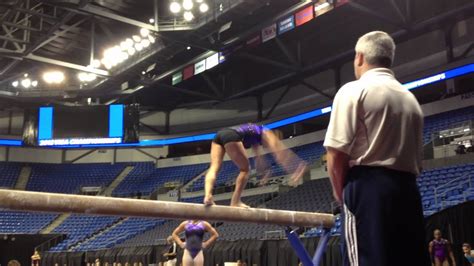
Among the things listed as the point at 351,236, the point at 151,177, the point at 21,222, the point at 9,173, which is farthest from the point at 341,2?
the point at 9,173

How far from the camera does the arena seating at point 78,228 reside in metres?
22.2

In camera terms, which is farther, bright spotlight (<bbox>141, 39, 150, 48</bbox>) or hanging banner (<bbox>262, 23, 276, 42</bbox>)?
bright spotlight (<bbox>141, 39, 150, 48</bbox>)

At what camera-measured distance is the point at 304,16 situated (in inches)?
603

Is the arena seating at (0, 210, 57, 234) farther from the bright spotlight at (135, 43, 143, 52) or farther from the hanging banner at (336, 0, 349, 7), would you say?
the hanging banner at (336, 0, 349, 7)

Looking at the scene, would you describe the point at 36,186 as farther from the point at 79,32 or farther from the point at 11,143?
the point at 79,32

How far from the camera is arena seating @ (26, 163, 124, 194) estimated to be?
1014 inches

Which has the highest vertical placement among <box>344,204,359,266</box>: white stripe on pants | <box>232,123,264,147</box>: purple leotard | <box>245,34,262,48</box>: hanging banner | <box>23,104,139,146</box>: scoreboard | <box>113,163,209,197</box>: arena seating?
<box>245,34,262,48</box>: hanging banner

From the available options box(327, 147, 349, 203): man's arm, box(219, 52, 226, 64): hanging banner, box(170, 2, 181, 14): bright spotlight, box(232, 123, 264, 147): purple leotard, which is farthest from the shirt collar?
box(219, 52, 226, 64): hanging banner

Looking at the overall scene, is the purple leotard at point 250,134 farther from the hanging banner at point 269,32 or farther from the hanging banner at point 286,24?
the hanging banner at point 269,32

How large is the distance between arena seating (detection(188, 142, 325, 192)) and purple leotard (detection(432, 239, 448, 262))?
33.0 feet

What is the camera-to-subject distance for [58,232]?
23.0m

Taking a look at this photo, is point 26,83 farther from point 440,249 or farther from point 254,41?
point 440,249

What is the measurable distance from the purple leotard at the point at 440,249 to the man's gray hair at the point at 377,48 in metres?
9.54

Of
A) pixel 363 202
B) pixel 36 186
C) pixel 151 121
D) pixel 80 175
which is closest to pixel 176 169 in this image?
pixel 151 121
